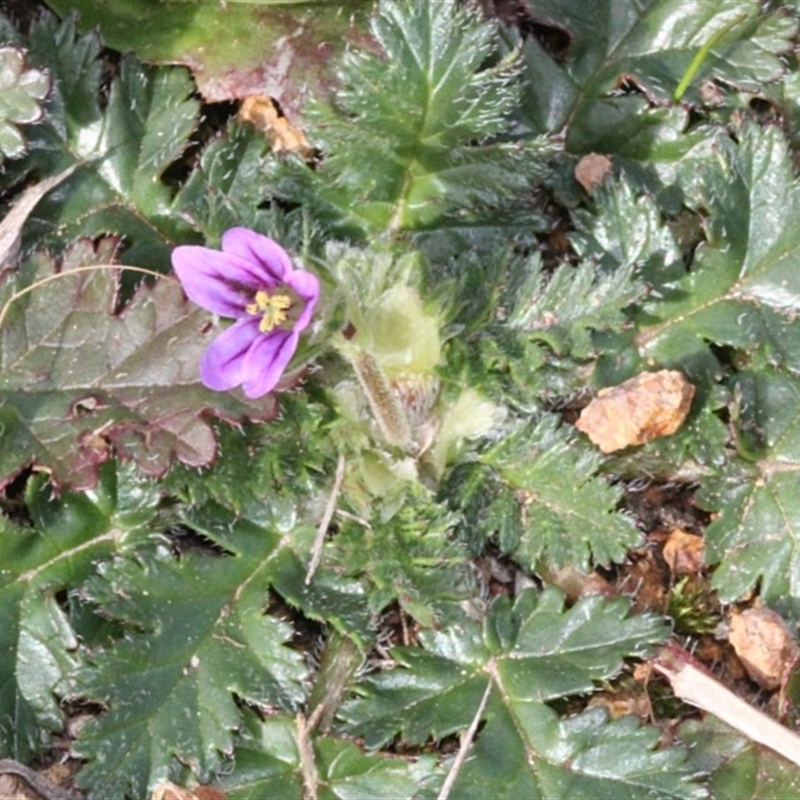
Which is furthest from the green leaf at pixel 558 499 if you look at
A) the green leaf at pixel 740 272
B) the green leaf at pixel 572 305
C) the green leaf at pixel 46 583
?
the green leaf at pixel 46 583

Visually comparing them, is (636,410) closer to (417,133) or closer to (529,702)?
(529,702)

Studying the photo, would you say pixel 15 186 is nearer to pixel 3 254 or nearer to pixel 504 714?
pixel 3 254

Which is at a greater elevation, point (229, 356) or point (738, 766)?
point (229, 356)

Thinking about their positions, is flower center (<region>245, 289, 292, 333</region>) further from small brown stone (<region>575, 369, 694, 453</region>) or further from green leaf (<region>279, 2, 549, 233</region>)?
small brown stone (<region>575, 369, 694, 453</region>)

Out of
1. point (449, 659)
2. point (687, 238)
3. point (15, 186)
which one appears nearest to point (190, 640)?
point (449, 659)

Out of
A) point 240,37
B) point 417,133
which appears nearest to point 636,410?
point 417,133
